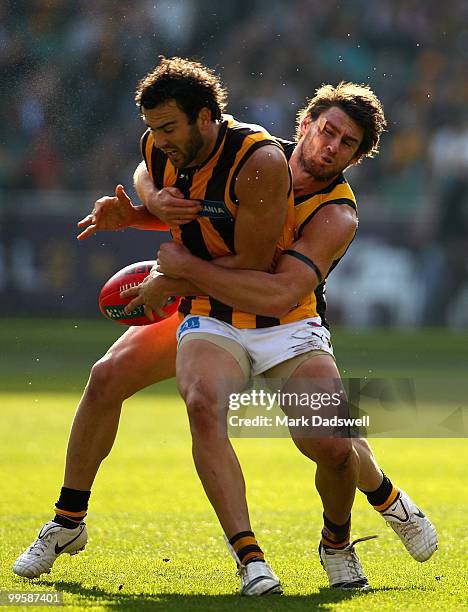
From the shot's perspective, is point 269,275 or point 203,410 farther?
point 269,275

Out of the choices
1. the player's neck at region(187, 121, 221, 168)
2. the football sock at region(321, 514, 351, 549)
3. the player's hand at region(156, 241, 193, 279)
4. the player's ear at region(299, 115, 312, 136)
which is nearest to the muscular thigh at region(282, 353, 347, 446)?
the football sock at region(321, 514, 351, 549)

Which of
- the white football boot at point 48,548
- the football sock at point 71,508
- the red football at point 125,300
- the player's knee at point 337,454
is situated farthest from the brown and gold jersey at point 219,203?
the white football boot at point 48,548

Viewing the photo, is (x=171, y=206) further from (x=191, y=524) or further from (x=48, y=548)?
(x=191, y=524)

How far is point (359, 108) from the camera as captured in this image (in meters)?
4.91

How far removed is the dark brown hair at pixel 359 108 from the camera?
4.90m

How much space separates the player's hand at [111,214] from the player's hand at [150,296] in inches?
12.7

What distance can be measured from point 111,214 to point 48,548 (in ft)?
4.54

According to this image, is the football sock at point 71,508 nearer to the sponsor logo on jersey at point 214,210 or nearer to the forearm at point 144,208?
the forearm at point 144,208

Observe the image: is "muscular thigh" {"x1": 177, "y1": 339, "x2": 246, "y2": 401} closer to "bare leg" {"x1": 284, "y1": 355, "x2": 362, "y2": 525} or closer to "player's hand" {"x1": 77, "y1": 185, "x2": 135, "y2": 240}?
"bare leg" {"x1": 284, "y1": 355, "x2": 362, "y2": 525}

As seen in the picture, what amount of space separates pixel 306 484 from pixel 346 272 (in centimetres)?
881

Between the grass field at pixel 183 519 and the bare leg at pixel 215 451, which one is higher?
the bare leg at pixel 215 451

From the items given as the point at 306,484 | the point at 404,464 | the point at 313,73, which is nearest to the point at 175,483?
the point at 306,484

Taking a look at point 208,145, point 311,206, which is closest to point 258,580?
point 311,206
